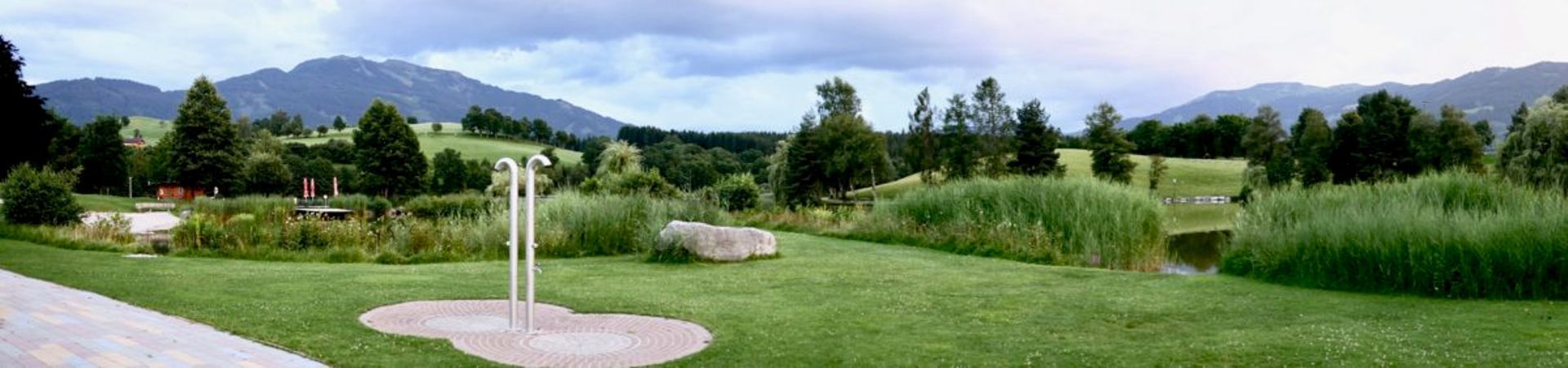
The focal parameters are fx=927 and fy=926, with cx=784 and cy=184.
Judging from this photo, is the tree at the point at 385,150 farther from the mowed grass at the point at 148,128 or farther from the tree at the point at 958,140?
the mowed grass at the point at 148,128

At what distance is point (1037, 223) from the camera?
14664 millimetres

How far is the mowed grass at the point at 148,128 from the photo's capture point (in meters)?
106

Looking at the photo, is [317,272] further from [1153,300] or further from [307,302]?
[1153,300]

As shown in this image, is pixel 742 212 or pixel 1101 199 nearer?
pixel 1101 199

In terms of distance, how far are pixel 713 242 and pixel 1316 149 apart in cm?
5160

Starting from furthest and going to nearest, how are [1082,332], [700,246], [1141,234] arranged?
Answer: 1. [1141,234]
2. [700,246]
3. [1082,332]

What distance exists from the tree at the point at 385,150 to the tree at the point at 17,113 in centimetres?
2201

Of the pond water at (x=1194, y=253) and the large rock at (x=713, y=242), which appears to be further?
the pond water at (x=1194, y=253)

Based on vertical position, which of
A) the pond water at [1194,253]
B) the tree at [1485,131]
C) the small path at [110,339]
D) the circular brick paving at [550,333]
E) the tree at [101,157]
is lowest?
the pond water at [1194,253]

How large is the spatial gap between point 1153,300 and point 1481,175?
24.3ft

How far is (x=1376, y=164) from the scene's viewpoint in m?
49.1

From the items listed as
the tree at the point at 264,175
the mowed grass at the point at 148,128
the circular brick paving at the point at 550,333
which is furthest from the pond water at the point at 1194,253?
the mowed grass at the point at 148,128

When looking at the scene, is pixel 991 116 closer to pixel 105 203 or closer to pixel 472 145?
pixel 105 203

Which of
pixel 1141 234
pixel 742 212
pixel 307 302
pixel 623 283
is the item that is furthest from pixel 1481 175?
pixel 742 212
